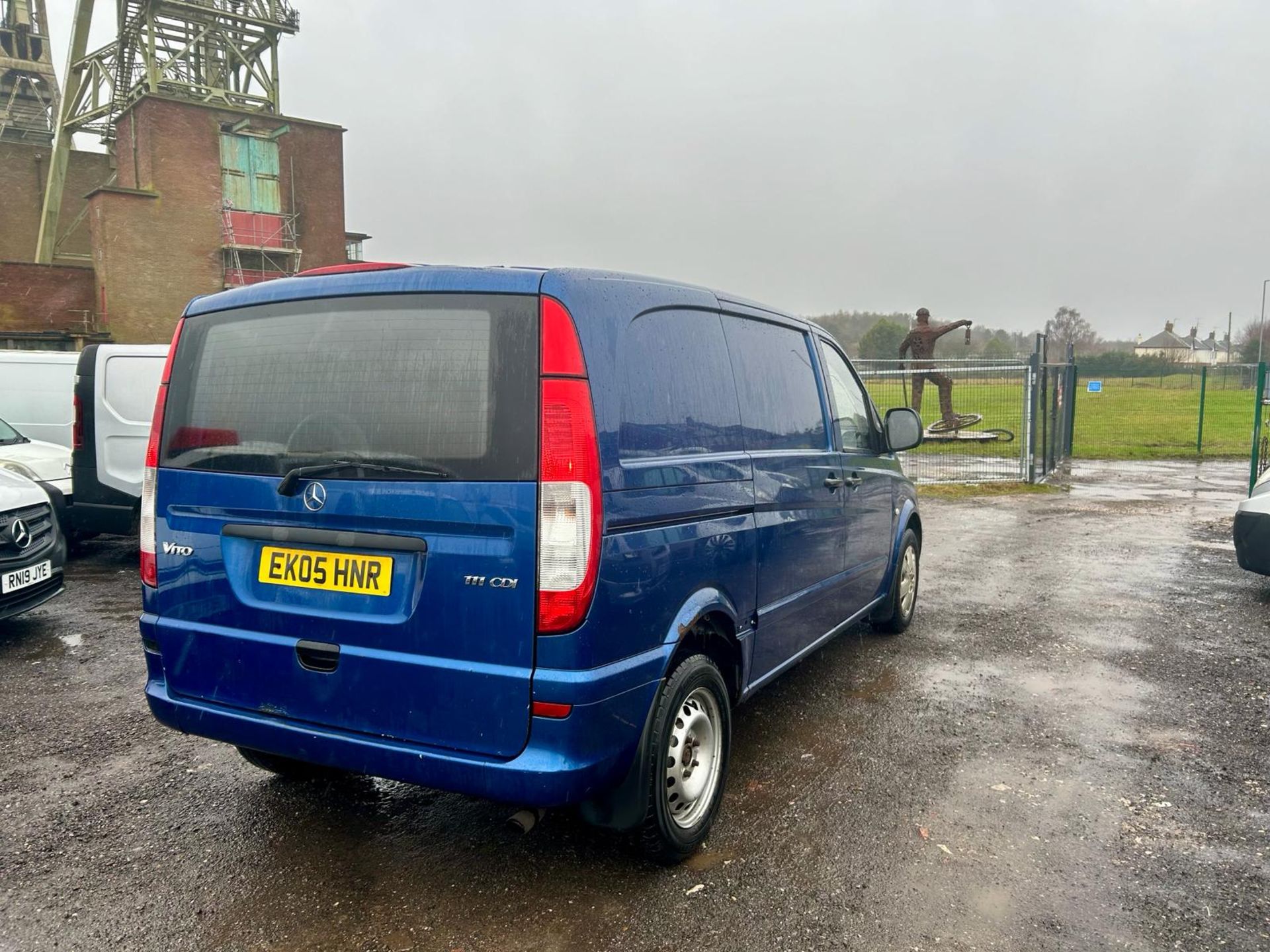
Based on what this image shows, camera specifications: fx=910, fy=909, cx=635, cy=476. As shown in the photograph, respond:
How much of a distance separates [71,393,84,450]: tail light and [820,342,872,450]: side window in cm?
675

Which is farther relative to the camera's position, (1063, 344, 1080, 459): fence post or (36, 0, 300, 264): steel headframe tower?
(36, 0, 300, 264): steel headframe tower

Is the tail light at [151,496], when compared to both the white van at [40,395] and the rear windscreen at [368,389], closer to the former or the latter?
the rear windscreen at [368,389]

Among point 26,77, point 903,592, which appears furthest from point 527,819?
point 26,77

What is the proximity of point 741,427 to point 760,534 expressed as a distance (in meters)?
0.42

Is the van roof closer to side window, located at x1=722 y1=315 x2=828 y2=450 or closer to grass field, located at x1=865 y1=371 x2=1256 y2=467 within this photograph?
side window, located at x1=722 y1=315 x2=828 y2=450

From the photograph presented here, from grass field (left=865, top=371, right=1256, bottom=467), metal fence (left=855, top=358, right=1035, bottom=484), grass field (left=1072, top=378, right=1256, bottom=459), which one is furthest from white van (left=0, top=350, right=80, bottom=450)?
grass field (left=1072, top=378, right=1256, bottom=459)

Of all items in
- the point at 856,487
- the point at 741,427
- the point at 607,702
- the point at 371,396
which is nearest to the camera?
the point at 607,702

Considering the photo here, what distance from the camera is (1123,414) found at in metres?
25.1

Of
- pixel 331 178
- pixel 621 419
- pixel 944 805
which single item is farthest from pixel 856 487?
pixel 331 178

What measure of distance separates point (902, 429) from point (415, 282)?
333 centimetres

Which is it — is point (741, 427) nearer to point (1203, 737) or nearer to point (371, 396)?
point (371, 396)

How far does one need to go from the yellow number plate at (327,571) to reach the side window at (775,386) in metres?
1.51

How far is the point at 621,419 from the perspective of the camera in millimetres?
2732

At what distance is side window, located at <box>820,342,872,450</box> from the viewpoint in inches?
184
